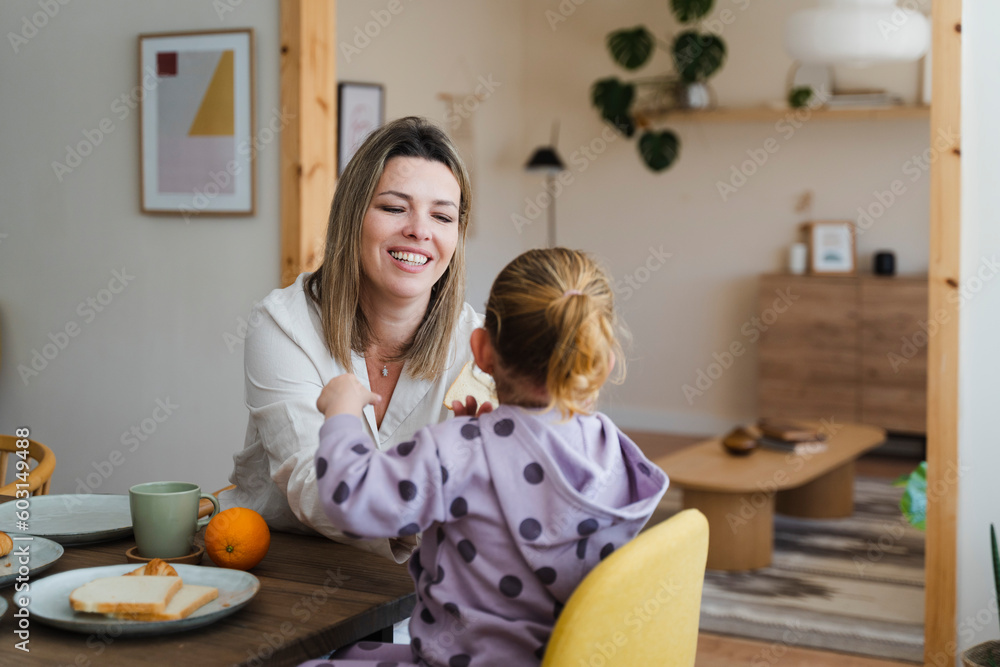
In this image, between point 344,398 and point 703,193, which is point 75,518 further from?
point 703,193

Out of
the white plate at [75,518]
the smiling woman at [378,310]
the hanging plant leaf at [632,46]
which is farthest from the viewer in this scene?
the hanging plant leaf at [632,46]

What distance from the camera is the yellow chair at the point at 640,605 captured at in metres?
0.90

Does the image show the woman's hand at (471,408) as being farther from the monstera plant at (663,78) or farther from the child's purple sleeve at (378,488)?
the monstera plant at (663,78)

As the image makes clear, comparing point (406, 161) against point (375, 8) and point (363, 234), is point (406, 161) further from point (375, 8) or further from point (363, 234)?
point (375, 8)

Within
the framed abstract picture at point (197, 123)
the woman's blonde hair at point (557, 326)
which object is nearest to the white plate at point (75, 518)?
the woman's blonde hair at point (557, 326)

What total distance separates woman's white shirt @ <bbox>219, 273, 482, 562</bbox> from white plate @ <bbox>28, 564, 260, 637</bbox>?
19cm

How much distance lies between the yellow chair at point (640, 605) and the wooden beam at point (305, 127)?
191cm

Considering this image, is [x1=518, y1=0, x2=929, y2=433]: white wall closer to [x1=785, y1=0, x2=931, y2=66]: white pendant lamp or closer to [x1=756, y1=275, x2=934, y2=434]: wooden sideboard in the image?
[x1=756, y1=275, x2=934, y2=434]: wooden sideboard

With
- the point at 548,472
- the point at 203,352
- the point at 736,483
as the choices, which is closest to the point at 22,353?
the point at 203,352

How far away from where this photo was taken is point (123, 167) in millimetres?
3018

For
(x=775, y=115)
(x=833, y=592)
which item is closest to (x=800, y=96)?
(x=775, y=115)

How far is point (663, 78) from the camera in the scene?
6324 millimetres

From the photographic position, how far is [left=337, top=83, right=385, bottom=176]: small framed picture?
197 inches

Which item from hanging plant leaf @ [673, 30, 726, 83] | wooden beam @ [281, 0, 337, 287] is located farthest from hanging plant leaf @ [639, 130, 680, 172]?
wooden beam @ [281, 0, 337, 287]
